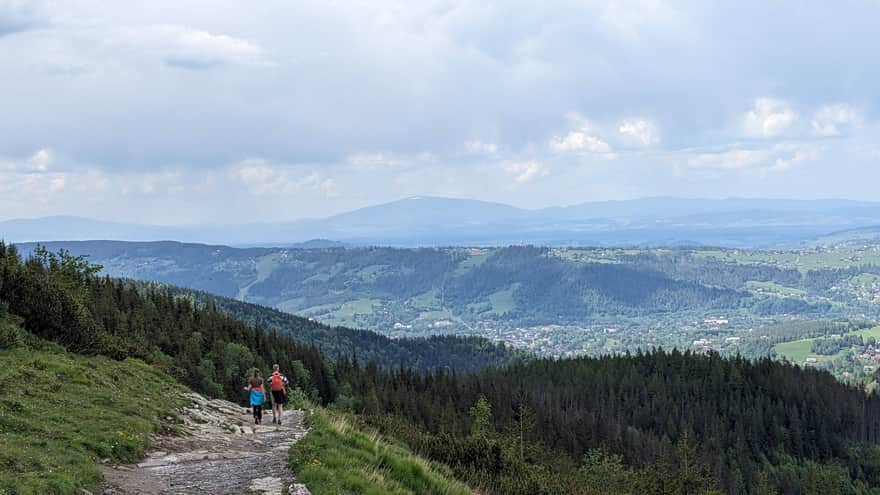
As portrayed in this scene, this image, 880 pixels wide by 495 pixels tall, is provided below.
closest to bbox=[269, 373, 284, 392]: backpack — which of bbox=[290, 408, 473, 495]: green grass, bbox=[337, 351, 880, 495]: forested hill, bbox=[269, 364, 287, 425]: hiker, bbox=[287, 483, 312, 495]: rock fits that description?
bbox=[269, 364, 287, 425]: hiker

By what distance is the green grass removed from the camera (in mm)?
20000

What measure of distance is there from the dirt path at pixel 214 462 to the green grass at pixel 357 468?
66 centimetres

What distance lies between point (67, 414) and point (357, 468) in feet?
37.0

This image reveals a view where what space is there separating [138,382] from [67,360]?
11.5ft

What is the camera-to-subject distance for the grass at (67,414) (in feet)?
60.0

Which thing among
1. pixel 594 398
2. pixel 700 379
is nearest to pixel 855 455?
pixel 700 379

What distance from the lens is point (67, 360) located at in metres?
34.2

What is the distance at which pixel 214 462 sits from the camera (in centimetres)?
Result: 2288

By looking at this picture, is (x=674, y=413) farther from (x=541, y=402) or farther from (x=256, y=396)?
(x=256, y=396)

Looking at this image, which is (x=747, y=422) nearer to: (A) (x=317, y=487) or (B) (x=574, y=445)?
(B) (x=574, y=445)

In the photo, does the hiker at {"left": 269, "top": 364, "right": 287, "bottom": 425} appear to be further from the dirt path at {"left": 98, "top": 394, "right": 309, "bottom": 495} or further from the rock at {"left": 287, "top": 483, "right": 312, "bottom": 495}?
the rock at {"left": 287, "top": 483, "right": 312, "bottom": 495}

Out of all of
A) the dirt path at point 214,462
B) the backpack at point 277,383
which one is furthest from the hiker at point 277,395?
the dirt path at point 214,462

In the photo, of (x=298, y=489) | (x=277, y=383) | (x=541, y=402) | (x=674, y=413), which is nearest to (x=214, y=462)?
(x=298, y=489)

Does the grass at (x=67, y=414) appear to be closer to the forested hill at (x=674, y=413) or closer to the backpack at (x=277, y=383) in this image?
the backpack at (x=277, y=383)
